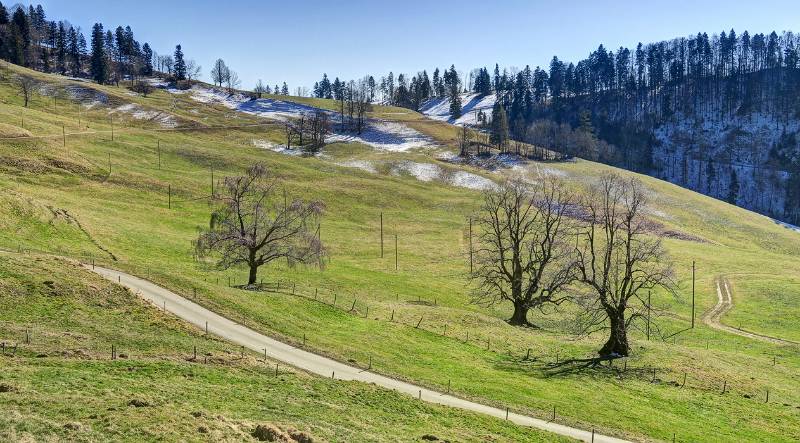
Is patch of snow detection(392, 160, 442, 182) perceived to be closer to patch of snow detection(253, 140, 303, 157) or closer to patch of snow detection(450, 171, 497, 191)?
patch of snow detection(450, 171, 497, 191)

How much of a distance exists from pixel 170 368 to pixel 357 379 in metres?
10.8

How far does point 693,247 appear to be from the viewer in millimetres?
109938

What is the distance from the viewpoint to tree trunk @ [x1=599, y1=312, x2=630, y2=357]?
45.9 m

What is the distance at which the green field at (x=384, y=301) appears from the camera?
28672 mm

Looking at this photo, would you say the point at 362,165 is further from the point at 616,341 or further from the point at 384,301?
the point at 616,341

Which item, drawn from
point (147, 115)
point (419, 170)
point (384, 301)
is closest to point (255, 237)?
point (384, 301)

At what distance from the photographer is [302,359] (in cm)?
3497

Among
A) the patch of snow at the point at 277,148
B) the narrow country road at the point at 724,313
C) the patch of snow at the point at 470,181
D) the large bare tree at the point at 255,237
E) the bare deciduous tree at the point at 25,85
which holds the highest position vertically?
the bare deciduous tree at the point at 25,85

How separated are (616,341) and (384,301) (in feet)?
78.9

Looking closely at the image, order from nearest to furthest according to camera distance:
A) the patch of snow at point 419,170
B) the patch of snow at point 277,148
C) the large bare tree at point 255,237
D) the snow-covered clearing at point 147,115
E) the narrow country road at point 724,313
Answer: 1. the large bare tree at point 255,237
2. the narrow country road at point 724,313
3. the patch of snow at point 419,170
4. the patch of snow at point 277,148
5. the snow-covered clearing at point 147,115

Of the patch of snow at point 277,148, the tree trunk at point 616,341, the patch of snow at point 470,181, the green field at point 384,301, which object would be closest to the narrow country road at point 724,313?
the green field at point 384,301

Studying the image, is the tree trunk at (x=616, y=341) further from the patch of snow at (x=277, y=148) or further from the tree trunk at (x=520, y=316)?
the patch of snow at (x=277, y=148)

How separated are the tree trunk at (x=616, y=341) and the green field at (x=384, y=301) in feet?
4.80

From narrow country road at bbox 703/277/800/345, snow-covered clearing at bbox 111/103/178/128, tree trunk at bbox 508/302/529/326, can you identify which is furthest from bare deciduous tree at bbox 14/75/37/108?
narrow country road at bbox 703/277/800/345
